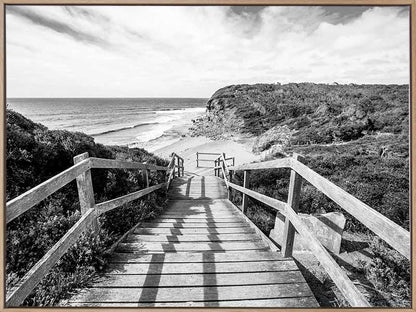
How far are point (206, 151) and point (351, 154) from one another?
13397mm

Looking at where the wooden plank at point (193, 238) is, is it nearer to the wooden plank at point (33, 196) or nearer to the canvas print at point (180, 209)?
the canvas print at point (180, 209)

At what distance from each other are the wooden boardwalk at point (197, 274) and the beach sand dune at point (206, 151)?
13152 millimetres

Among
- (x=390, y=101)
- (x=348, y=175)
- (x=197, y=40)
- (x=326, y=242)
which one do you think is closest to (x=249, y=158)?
(x=348, y=175)

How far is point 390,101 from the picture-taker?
66.2ft

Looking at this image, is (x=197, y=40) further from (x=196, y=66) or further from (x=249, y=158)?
(x=249, y=158)

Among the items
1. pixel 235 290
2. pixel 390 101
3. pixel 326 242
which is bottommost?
pixel 326 242

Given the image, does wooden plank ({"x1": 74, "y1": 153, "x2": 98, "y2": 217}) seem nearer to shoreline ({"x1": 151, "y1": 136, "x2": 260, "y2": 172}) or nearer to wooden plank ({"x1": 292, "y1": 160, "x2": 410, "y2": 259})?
wooden plank ({"x1": 292, "y1": 160, "x2": 410, "y2": 259})

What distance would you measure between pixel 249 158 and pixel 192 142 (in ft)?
35.8

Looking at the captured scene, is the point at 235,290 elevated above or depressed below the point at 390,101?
below

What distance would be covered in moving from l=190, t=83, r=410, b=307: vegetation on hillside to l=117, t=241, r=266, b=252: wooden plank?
5.10 ft

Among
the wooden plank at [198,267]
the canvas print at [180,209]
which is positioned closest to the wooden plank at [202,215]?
the canvas print at [180,209]

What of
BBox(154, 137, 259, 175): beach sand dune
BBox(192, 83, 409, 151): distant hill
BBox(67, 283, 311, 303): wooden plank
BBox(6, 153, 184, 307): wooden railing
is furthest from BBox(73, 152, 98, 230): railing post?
BBox(154, 137, 259, 175): beach sand dune

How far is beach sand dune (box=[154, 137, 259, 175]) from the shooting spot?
18156 mm

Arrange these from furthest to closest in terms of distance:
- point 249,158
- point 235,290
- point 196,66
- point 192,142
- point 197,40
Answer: point 192,142
point 249,158
point 196,66
point 197,40
point 235,290
